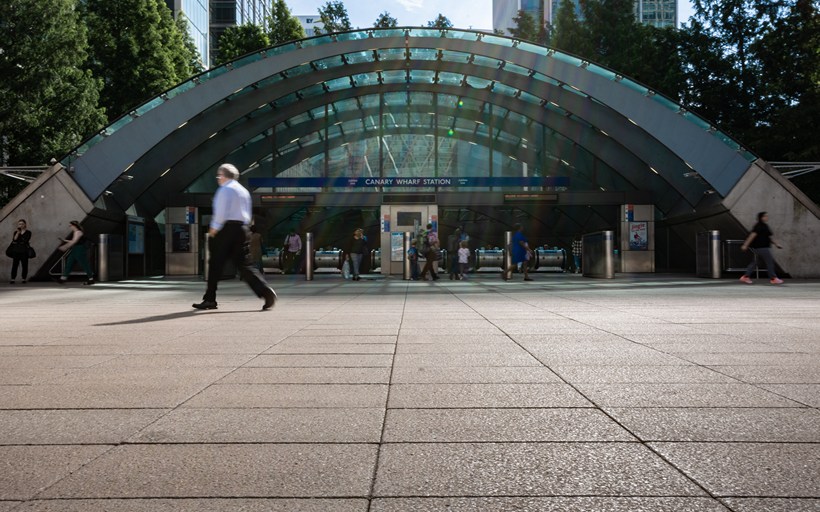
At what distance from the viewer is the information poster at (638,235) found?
26750 mm

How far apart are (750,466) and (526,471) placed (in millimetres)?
794

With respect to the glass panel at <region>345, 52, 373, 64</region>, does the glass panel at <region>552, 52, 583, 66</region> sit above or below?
below

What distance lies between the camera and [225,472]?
2.38 metres

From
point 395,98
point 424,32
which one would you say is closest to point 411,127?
point 395,98

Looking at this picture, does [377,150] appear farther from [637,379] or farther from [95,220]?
[637,379]

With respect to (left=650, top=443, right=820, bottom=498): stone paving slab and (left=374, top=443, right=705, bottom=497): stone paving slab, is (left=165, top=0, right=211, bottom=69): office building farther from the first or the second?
(left=650, top=443, right=820, bottom=498): stone paving slab

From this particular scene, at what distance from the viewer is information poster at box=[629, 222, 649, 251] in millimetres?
26750

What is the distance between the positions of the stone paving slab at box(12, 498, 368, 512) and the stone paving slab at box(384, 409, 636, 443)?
732 millimetres

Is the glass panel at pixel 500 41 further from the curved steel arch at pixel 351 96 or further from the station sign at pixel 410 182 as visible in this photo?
the station sign at pixel 410 182

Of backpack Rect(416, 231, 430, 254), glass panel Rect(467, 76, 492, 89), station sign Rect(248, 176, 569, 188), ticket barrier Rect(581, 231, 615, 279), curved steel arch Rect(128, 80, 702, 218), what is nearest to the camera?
backpack Rect(416, 231, 430, 254)

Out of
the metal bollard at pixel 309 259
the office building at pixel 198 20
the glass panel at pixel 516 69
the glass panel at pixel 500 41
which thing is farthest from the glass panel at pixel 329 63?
the office building at pixel 198 20

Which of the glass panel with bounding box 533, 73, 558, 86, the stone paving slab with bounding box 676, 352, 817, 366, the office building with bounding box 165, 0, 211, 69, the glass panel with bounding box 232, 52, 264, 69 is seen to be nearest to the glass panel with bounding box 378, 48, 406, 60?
the glass panel with bounding box 232, 52, 264, 69

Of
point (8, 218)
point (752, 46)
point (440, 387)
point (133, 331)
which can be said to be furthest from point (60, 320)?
point (752, 46)

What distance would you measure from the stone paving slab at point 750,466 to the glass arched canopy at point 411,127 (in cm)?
2110
